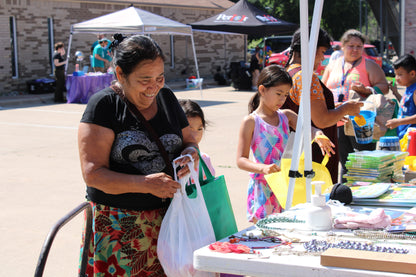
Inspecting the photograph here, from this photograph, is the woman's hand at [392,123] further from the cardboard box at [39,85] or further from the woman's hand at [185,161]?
the cardboard box at [39,85]

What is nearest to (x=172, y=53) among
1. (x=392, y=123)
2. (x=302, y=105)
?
(x=392, y=123)

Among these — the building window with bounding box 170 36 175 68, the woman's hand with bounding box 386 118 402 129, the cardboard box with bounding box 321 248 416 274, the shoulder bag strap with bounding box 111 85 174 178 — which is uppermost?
the building window with bounding box 170 36 175 68

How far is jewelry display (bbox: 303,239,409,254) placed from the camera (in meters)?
2.18

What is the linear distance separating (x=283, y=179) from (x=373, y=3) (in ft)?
84.9

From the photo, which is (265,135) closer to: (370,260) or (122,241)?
(122,241)

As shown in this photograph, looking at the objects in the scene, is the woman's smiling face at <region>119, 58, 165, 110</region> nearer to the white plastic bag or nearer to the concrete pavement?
the white plastic bag

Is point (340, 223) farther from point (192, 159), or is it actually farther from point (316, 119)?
point (316, 119)

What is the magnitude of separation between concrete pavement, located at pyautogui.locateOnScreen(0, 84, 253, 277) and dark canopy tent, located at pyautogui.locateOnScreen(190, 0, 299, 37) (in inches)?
188

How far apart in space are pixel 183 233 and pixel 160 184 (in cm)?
25

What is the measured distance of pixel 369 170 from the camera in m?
3.62

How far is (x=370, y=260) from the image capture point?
1.97 m

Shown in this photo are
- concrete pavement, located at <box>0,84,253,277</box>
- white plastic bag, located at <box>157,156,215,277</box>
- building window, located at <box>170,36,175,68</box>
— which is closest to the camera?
white plastic bag, located at <box>157,156,215,277</box>

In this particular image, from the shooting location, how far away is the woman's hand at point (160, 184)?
2.53 metres

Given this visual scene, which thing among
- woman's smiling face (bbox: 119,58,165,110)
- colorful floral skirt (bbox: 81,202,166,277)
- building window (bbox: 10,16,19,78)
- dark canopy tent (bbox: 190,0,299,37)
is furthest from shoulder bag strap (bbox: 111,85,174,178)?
building window (bbox: 10,16,19,78)
